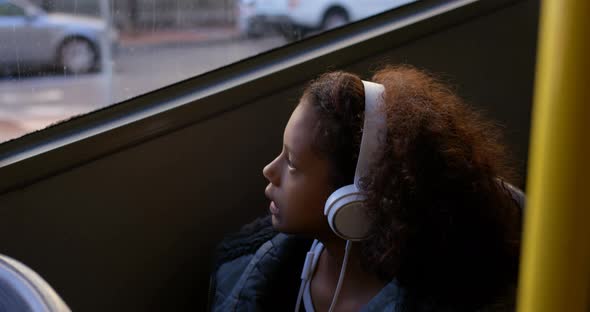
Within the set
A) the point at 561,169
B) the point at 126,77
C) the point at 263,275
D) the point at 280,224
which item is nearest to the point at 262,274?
the point at 263,275

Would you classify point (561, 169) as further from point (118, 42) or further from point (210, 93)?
point (118, 42)

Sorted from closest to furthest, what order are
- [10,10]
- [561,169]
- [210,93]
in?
[561,169]
[10,10]
[210,93]

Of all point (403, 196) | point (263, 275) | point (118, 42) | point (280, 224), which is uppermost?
point (118, 42)

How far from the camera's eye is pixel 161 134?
1.61 m

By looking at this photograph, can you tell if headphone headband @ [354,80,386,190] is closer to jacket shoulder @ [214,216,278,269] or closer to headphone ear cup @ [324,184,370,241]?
headphone ear cup @ [324,184,370,241]

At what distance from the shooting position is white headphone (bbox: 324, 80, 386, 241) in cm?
113

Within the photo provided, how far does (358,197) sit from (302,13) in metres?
0.86

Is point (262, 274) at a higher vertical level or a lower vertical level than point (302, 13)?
lower

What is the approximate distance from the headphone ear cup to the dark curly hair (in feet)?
0.05

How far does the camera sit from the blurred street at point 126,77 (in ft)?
5.15

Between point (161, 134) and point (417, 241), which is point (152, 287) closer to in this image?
point (161, 134)

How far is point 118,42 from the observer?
1676 mm

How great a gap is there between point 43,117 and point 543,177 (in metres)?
1.37

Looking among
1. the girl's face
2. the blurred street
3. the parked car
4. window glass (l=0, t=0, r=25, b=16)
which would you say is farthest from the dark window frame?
the girl's face
